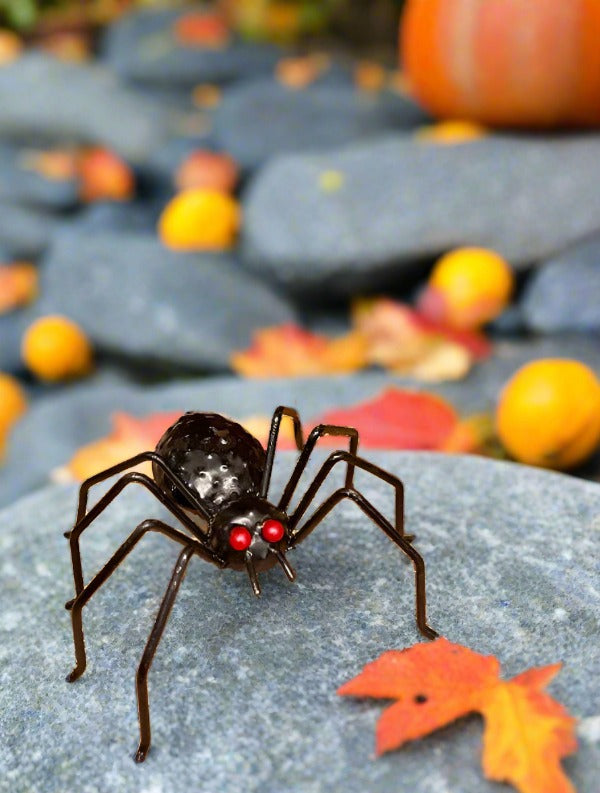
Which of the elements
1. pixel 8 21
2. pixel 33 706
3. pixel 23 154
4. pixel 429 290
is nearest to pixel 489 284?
pixel 429 290

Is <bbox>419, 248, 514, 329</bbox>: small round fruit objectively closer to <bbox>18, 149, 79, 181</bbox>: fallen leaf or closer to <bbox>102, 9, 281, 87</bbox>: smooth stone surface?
<bbox>18, 149, 79, 181</bbox>: fallen leaf

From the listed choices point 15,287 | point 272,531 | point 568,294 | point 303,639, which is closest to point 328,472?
point 272,531

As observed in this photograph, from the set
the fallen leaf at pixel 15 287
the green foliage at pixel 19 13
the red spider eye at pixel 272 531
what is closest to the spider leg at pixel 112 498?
the red spider eye at pixel 272 531

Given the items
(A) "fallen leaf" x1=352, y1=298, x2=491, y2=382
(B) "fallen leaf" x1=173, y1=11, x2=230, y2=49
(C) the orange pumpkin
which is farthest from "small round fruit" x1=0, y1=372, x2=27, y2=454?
(B) "fallen leaf" x1=173, y1=11, x2=230, y2=49

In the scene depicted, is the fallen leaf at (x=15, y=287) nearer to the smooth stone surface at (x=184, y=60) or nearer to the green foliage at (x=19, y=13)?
the smooth stone surface at (x=184, y=60)

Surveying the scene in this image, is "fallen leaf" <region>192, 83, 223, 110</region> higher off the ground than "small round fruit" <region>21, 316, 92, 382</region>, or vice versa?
"fallen leaf" <region>192, 83, 223, 110</region>

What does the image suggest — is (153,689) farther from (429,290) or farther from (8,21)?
(8,21)

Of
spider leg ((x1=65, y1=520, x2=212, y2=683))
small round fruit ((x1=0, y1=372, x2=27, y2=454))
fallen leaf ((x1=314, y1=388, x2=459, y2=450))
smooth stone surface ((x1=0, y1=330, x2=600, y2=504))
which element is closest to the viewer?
spider leg ((x1=65, y1=520, x2=212, y2=683))
